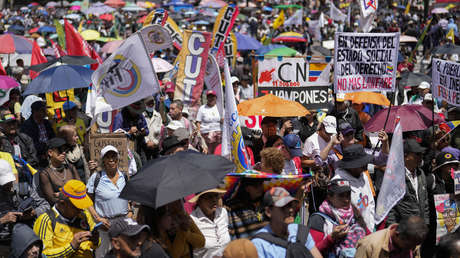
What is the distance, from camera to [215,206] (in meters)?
4.89

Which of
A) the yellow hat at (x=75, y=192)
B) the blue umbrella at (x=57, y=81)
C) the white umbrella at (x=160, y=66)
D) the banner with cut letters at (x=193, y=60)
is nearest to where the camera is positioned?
the yellow hat at (x=75, y=192)

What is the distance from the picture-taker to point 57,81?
353 inches

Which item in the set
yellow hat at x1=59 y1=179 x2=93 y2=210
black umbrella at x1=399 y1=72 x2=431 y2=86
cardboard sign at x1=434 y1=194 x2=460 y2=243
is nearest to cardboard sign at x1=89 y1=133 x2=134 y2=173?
yellow hat at x1=59 y1=179 x2=93 y2=210

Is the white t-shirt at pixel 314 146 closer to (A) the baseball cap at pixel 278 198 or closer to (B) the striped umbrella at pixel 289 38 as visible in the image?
(A) the baseball cap at pixel 278 198

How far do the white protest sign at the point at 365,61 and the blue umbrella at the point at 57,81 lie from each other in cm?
368

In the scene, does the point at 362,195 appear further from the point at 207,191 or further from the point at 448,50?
the point at 448,50

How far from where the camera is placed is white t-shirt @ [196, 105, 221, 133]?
30.7ft

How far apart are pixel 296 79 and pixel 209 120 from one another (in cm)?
143

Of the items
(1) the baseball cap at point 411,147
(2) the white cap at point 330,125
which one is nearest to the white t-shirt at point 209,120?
(2) the white cap at point 330,125

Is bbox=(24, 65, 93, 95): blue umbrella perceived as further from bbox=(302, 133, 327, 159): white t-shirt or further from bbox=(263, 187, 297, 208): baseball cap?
bbox=(263, 187, 297, 208): baseball cap

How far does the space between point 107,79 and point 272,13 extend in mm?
29122

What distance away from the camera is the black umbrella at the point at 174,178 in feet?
13.8

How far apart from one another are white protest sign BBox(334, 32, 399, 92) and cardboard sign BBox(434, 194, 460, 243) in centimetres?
189

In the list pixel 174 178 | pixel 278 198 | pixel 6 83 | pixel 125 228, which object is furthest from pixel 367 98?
pixel 125 228
